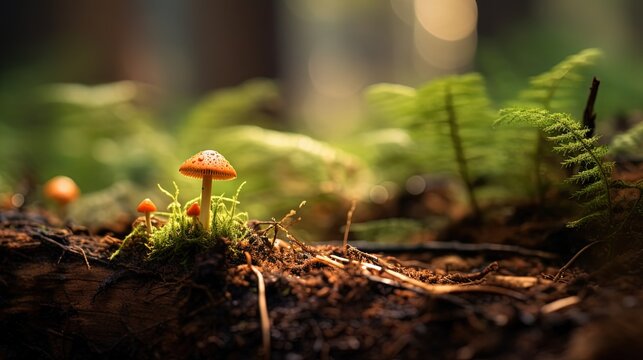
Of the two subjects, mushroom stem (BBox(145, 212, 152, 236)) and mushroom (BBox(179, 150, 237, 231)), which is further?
mushroom stem (BBox(145, 212, 152, 236))

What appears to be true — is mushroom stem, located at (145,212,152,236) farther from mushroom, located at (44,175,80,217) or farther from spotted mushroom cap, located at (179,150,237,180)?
mushroom, located at (44,175,80,217)

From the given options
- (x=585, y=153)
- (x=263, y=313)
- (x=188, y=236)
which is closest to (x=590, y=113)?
(x=585, y=153)

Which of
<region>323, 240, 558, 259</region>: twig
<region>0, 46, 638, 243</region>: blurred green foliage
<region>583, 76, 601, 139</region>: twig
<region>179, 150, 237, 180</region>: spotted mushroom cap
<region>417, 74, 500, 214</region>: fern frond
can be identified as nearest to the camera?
<region>179, 150, 237, 180</region>: spotted mushroom cap

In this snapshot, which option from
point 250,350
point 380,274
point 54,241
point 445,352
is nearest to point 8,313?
point 54,241

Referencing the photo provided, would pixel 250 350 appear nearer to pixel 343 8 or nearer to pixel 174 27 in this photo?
pixel 174 27

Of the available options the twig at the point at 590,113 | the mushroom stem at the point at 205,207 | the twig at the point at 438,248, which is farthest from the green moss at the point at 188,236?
the twig at the point at 590,113

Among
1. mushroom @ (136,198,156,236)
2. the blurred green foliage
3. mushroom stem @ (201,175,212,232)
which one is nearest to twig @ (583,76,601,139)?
the blurred green foliage

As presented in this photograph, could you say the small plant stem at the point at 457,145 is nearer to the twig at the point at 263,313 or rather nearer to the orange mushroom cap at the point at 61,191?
the twig at the point at 263,313
